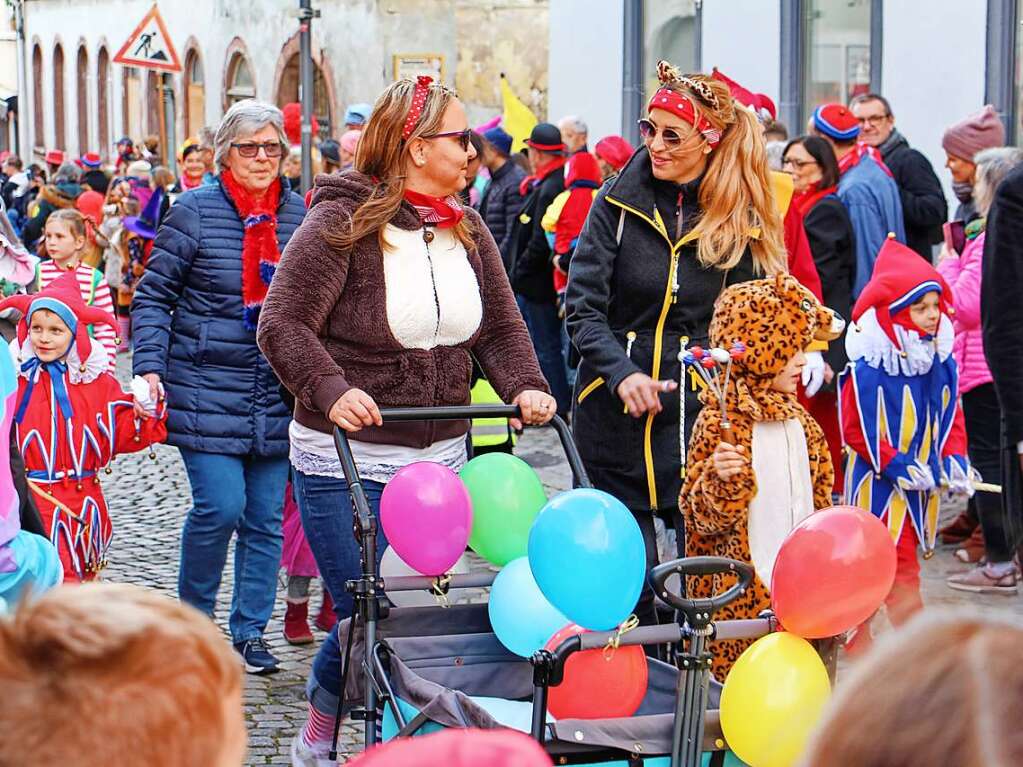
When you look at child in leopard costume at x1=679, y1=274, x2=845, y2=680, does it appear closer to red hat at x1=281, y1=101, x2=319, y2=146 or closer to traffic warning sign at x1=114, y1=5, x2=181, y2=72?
red hat at x1=281, y1=101, x2=319, y2=146

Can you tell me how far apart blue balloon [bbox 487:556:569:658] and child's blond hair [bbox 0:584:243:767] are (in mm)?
2291

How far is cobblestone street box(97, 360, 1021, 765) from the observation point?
17.5ft

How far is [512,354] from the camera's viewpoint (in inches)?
187

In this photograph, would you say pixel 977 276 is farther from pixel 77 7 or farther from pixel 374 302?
pixel 77 7

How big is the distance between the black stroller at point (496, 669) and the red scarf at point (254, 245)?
1581 mm

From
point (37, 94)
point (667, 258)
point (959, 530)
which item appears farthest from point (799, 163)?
point (37, 94)

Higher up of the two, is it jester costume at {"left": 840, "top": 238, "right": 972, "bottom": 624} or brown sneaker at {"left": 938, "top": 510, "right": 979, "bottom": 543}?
jester costume at {"left": 840, "top": 238, "right": 972, "bottom": 624}

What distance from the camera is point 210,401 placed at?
5.70 m

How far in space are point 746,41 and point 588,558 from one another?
488 inches

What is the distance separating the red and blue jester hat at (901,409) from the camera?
6281 mm

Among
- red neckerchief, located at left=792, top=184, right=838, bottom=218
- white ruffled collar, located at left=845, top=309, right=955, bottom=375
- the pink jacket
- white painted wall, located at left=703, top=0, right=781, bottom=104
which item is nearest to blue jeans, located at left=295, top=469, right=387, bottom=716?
white ruffled collar, located at left=845, top=309, right=955, bottom=375

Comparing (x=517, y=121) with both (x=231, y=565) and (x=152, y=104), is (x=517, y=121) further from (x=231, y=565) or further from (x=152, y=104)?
(x=152, y=104)

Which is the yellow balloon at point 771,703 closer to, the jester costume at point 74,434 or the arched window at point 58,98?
the jester costume at point 74,434

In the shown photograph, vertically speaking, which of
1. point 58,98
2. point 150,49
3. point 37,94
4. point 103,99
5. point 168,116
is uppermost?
point 37,94
